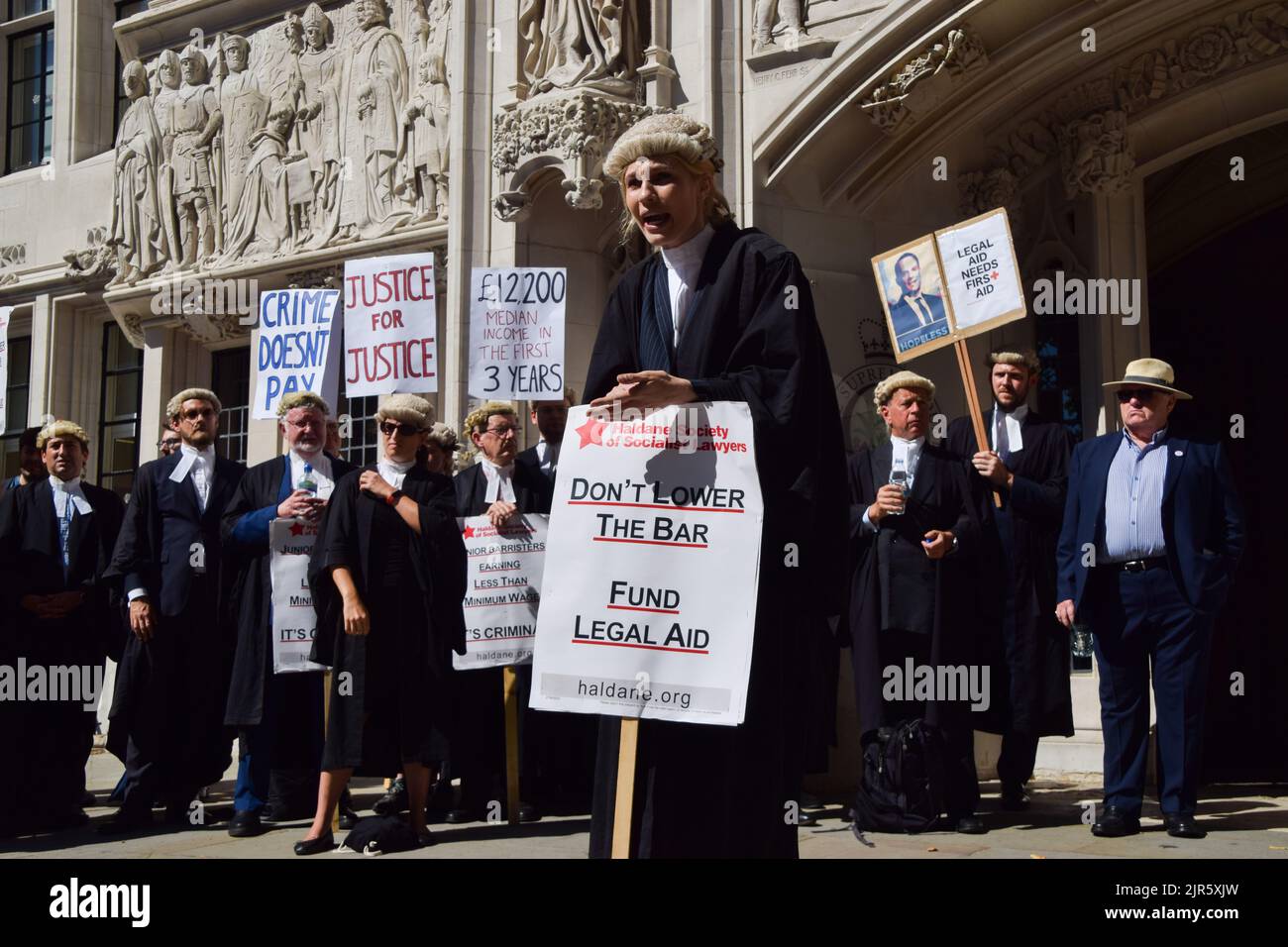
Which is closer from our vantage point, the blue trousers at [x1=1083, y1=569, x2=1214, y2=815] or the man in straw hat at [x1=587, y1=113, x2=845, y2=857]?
the man in straw hat at [x1=587, y1=113, x2=845, y2=857]

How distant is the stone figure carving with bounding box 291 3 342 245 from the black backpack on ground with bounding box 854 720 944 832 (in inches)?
333

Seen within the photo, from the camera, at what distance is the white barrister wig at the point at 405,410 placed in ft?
25.3

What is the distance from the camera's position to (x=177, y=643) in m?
8.62

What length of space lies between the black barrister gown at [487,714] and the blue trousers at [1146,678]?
2786 mm

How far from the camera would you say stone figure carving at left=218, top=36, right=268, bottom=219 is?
15023 millimetres

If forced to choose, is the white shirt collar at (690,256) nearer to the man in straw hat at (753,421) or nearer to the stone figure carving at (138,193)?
the man in straw hat at (753,421)

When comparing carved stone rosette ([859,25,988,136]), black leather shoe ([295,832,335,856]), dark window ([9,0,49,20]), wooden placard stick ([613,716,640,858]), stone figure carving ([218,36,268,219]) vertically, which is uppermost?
dark window ([9,0,49,20])

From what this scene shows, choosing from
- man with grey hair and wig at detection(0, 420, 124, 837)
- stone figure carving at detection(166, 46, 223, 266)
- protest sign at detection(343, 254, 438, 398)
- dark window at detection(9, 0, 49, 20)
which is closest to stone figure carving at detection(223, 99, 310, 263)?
stone figure carving at detection(166, 46, 223, 266)

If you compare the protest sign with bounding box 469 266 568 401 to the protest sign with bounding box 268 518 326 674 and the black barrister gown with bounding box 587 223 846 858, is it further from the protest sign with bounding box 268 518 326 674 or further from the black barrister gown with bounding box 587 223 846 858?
the black barrister gown with bounding box 587 223 846 858

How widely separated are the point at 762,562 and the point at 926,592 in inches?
163

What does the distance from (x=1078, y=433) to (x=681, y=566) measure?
24.4 ft

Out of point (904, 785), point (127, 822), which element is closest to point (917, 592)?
point (904, 785)

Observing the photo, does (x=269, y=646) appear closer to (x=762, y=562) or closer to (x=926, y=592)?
(x=926, y=592)

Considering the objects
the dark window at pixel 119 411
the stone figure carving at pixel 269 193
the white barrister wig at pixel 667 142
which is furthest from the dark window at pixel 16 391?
the white barrister wig at pixel 667 142
